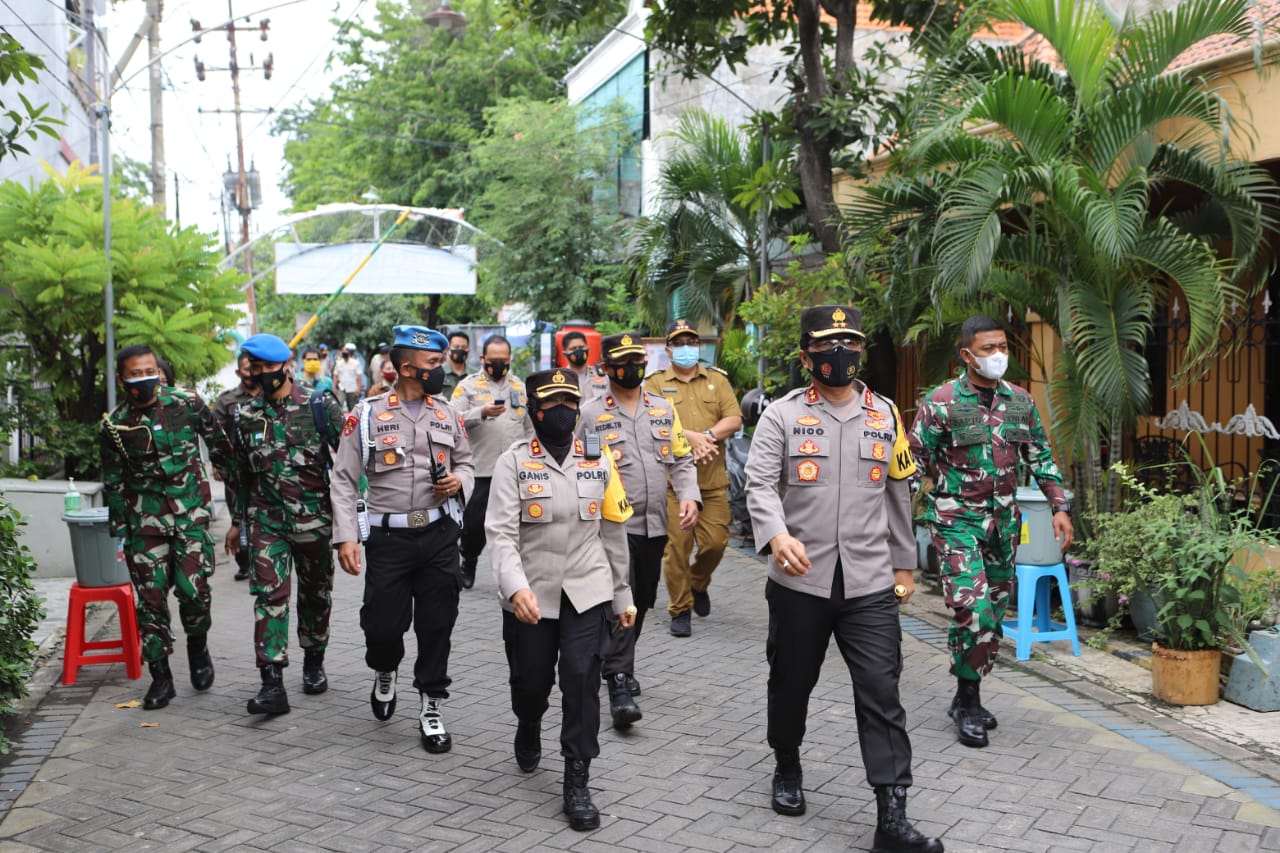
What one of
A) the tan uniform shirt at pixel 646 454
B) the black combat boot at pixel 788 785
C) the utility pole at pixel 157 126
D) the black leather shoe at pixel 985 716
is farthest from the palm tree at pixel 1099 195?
the utility pole at pixel 157 126

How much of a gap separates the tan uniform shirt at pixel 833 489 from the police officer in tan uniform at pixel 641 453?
1884mm

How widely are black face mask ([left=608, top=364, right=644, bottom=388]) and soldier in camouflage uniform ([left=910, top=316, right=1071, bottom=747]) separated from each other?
1691mm

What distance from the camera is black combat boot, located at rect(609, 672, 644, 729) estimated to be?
6352 mm

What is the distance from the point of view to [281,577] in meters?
6.77

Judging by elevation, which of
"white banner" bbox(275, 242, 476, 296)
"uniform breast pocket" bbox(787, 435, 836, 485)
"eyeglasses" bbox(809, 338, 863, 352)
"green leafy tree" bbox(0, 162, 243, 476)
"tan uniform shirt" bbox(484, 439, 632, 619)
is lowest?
"tan uniform shirt" bbox(484, 439, 632, 619)

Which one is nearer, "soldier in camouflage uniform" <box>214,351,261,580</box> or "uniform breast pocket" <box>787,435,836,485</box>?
"uniform breast pocket" <box>787,435,836,485</box>

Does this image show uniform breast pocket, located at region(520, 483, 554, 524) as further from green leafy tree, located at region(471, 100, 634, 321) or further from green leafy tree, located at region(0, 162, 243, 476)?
green leafy tree, located at region(471, 100, 634, 321)

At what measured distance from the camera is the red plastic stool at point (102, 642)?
7477 mm

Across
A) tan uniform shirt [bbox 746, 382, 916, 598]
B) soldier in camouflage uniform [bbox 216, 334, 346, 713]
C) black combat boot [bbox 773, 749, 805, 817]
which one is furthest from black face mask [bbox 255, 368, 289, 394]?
black combat boot [bbox 773, 749, 805, 817]

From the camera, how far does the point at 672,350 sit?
9008 millimetres

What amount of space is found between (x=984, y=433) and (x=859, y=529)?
1492mm

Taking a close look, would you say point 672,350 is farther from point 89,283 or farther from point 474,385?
point 89,283

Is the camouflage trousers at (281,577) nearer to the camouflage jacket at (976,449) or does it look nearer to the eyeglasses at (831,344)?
the eyeglasses at (831,344)

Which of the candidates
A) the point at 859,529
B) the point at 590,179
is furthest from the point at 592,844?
the point at 590,179
